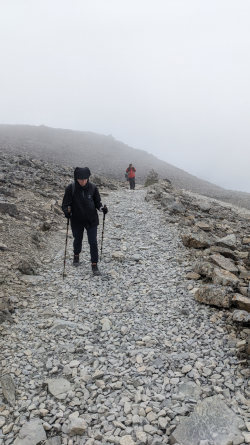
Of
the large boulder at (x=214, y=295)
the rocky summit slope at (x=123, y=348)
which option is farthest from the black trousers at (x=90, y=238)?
the large boulder at (x=214, y=295)

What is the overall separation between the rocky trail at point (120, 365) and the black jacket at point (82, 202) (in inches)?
80.8

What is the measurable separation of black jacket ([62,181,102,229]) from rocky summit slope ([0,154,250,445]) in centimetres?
206

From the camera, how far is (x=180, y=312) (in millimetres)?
8602

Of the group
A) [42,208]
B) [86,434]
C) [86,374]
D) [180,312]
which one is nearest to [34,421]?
[86,434]

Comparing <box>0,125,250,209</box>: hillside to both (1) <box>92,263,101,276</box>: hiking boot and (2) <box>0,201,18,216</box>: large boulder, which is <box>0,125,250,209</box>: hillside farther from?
(1) <box>92,263,101,276</box>: hiking boot

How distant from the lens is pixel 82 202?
10562mm

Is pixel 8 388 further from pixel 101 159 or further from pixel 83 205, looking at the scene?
pixel 101 159

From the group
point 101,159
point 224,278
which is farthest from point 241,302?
point 101,159

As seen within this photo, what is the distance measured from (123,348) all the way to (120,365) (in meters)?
0.59

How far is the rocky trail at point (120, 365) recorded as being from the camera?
Answer: 5.19 m

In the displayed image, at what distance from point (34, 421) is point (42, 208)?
45.8ft

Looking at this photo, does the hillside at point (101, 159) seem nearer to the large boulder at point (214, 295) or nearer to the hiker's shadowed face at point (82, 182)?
the large boulder at point (214, 295)

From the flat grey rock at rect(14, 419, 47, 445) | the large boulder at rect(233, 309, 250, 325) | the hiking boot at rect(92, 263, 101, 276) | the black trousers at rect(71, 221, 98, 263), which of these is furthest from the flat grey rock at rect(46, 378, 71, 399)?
the black trousers at rect(71, 221, 98, 263)

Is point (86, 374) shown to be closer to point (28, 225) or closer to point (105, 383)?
point (105, 383)
